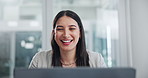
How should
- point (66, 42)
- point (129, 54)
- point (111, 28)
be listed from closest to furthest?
point (66, 42)
point (129, 54)
point (111, 28)

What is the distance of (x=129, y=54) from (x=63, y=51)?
1205 millimetres

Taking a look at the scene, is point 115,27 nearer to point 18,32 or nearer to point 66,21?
point 66,21

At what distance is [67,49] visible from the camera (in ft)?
4.58

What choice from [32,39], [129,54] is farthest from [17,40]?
[129,54]

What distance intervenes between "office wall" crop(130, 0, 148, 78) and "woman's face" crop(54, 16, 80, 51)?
1.20m

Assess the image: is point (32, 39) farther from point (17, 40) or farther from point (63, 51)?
point (63, 51)

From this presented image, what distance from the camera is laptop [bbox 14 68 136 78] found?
68 cm

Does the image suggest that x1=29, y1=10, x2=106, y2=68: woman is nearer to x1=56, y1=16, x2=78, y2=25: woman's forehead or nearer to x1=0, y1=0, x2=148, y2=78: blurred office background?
x1=56, y1=16, x2=78, y2=25: woman's forehead

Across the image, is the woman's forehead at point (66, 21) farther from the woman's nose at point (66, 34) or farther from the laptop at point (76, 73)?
the laptop at point (76, 73)

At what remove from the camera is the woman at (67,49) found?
139 centimetres

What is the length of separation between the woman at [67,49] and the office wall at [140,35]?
1.03 metres

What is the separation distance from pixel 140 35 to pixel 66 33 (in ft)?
4.38

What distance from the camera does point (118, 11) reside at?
8.16ft

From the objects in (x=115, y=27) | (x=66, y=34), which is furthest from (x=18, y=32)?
(x=66, y=34)
